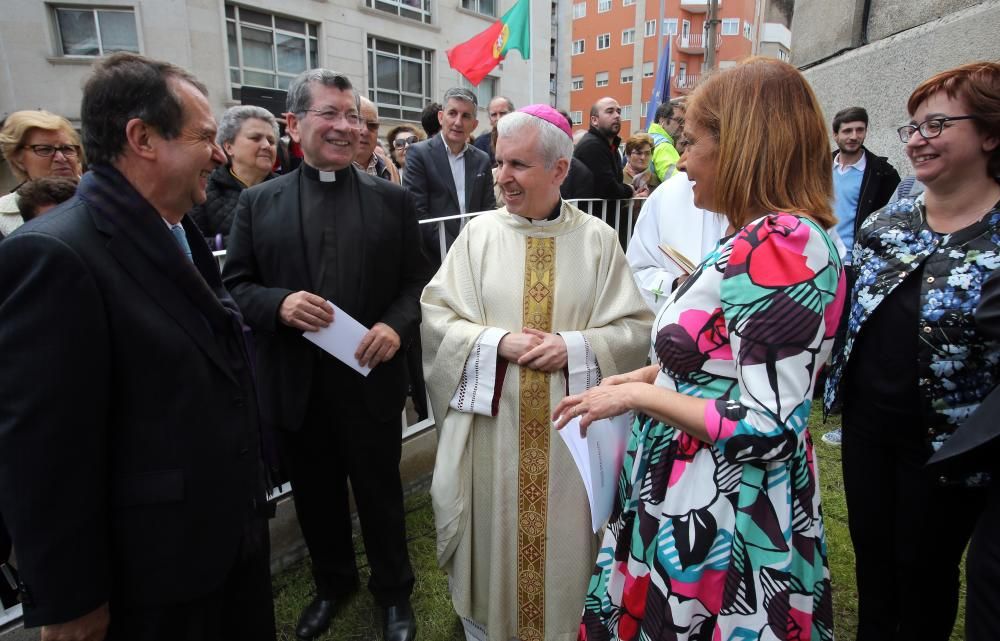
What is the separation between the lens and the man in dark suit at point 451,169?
443 cm

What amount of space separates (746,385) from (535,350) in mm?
881

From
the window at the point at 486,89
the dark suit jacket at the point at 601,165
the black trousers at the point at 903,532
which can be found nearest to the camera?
the black trousers at the point at 903,532

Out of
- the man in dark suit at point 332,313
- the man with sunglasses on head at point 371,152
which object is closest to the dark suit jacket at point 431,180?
the man with sunglasses on head at point 371,152

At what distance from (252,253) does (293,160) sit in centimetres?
276

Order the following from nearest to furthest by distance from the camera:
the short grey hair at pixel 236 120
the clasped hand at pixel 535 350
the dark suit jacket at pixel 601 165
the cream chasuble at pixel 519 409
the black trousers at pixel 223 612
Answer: the black trousers at pixel 223 612
the clasped hand at pixel 535 350
the cream chasuble at pixel 519 409
the short grey hair at pixel 236 120
the dark suit jacket at pixel 601 165

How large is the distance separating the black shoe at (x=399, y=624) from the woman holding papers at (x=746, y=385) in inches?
49.9

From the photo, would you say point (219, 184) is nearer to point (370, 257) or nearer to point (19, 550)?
point (370, 257)

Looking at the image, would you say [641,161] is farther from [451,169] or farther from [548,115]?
[548,115]

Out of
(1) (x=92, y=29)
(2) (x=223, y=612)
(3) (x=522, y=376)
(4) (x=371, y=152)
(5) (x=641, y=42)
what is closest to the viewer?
(2) (x=223, y=612)

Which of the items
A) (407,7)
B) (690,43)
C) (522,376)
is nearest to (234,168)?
(522,376)

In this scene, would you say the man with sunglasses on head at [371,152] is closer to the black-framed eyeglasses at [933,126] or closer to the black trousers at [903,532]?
the black-framed eyeglasses at [933,126]

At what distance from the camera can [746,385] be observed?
1.24m

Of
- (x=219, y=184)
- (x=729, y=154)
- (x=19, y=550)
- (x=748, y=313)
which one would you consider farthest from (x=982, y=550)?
(x=219, y=184)

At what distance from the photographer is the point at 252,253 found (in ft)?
7.47
